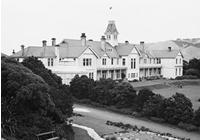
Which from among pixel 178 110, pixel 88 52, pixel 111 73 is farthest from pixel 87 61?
pixel 178 110

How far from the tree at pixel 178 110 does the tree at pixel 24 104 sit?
35.4 feet

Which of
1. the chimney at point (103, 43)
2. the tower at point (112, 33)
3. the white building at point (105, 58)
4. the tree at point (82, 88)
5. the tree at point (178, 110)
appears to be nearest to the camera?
the tree at point (178, 110)

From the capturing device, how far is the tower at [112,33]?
49.2 metres

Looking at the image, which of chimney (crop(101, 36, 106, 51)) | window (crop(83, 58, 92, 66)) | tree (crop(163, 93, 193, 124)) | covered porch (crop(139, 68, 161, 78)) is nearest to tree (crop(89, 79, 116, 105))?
tree (crop(163, 93, 193, 124))

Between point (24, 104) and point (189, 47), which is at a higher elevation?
point (189, 47)

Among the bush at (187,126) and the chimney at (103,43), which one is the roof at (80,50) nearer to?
the chimney at (103,43)

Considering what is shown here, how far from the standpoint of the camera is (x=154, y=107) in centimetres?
2495

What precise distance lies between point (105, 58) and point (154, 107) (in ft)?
66.4

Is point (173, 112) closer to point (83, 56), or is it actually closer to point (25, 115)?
point (25, 115)

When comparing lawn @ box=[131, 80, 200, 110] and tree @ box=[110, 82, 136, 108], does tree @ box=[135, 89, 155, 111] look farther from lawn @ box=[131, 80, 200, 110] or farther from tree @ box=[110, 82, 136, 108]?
lawn @ box=[131, 80, 200, 110]

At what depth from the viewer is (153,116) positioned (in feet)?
82.6

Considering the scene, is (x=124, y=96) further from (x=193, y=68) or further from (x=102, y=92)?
(x=193, y=68)

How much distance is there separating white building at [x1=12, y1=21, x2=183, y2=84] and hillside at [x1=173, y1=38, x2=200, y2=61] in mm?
35256

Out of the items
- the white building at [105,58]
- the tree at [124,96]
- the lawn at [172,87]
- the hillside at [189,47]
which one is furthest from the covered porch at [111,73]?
the hillside at [189,47]
